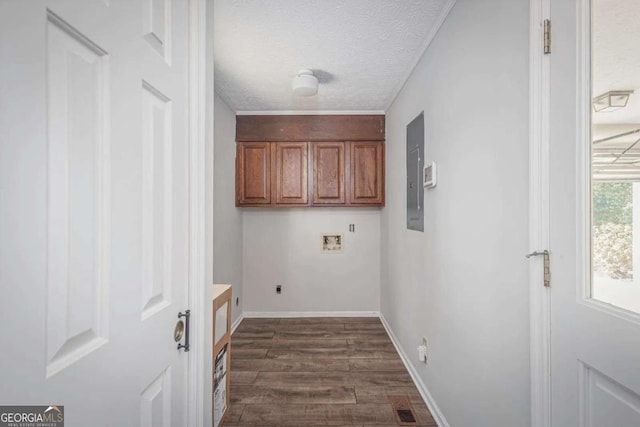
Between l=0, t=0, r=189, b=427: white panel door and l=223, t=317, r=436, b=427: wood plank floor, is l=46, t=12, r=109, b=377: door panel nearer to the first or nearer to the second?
l=0, t=0, r=189, b=427: white panel door

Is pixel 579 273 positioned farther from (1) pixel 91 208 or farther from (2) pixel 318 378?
(2) pixel 318 378

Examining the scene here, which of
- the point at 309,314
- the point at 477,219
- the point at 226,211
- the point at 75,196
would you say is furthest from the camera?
the point at 309,314

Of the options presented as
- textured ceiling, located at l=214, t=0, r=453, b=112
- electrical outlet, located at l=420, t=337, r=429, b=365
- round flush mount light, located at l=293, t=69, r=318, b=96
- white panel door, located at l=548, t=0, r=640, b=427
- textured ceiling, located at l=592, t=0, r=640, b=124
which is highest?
textured ceiling, located at l=214, t=0, r=453, b=112

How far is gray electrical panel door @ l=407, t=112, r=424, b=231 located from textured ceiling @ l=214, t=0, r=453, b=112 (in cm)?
52

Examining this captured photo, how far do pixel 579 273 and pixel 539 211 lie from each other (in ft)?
0.77

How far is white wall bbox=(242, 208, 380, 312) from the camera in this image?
151 inches

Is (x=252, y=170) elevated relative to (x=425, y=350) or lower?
elevated

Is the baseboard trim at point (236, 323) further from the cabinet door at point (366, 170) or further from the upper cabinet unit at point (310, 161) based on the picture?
the cabinet door at point (366, 170)

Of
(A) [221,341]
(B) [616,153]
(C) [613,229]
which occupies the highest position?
(B) [616,153]

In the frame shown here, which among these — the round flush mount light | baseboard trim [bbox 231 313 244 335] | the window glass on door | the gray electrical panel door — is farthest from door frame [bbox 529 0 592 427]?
baseboard trim [bbox 231 313 244 335]

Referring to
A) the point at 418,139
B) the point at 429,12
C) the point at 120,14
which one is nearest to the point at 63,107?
the point at 120,14

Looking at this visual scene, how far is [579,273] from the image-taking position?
2.85 ft

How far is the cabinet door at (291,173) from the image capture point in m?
3.56

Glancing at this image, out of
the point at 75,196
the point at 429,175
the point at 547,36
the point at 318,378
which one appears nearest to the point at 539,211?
the point at 547,36
